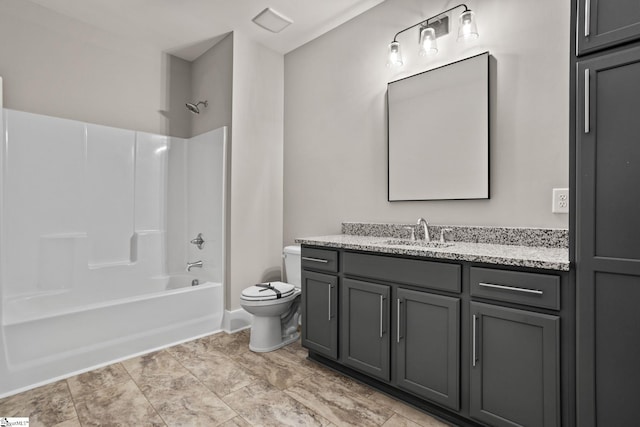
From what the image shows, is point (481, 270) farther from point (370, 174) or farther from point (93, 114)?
point (93, 114)

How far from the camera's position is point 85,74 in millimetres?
2904

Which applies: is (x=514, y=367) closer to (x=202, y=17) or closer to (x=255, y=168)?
(x=255, y=168)

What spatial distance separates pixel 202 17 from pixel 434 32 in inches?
73.8

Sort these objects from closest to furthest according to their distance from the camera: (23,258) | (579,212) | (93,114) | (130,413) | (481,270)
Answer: (579,212) → (481,270) → (130,413) → (23,258) → (93,114)

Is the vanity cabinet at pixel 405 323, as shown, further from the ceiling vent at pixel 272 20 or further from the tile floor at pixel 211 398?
the ceiling vent at pixel 272 20

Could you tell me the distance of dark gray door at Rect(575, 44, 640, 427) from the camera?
3.83 feet

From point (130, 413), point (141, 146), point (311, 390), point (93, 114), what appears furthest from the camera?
point (141, 146)

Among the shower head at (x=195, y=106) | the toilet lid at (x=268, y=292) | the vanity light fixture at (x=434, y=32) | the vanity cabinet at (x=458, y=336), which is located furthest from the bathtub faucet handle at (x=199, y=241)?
the vanity light fixture at (x=434, y=32)

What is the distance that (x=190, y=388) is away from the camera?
1991 mm

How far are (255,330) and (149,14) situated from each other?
106 inches

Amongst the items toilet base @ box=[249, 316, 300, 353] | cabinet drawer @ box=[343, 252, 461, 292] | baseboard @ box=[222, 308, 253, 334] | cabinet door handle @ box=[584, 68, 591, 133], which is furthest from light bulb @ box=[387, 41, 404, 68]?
baseboard @ box=[222, 308, 253, 334]

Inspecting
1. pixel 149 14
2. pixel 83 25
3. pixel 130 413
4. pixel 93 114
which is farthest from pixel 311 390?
pixel 83 25

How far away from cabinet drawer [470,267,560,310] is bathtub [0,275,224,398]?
221cm

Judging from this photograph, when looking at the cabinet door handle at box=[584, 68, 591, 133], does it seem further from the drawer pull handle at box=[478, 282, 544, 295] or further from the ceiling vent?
the ceiling vent
